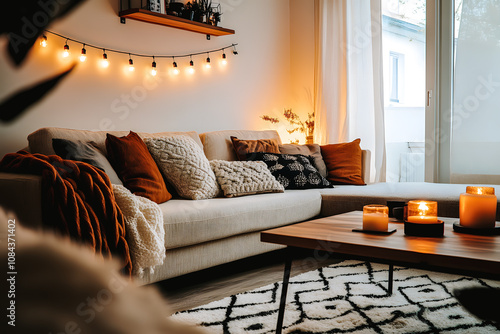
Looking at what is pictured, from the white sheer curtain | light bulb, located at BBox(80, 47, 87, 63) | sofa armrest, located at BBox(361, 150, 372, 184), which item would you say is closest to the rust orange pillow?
sofa armrest, located at BBox(361, 150, 372, 184)

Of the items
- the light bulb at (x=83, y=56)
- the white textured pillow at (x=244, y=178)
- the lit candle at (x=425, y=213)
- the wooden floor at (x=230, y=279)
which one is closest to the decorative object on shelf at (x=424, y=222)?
the lit candle at (x=425, y=213)

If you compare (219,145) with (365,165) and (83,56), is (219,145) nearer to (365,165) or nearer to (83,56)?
(83,56)

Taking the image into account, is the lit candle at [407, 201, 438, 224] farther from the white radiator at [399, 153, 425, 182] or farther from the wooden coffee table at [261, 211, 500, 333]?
the white radiator at [399, 153, 425, 182]

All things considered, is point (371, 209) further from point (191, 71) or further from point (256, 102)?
point (256, 102)

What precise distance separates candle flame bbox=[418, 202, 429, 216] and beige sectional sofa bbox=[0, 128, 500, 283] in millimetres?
1041

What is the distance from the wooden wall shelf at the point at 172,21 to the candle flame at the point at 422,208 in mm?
2293

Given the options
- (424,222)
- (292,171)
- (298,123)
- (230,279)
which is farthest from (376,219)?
(298,123)

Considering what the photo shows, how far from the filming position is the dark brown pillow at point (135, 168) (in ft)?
8.02

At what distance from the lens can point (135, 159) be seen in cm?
252

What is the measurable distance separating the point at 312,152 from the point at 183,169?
147cm

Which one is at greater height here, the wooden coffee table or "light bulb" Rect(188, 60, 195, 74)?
"light bulb" Rect(188, 60, 195, 74)

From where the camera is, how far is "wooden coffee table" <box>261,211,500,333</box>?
140 cm

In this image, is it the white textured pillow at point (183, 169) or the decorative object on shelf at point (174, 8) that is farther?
the decorative object on shelf at point (174, 8)

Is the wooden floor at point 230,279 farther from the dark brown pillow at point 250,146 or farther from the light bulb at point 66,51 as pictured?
the light bulb at point 66,51
